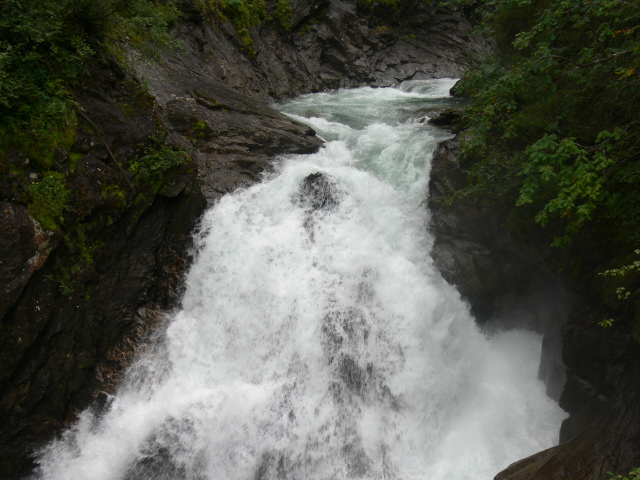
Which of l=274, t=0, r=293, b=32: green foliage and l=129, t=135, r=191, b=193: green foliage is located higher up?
l=274, t=0, r=293, b=32: green foliage

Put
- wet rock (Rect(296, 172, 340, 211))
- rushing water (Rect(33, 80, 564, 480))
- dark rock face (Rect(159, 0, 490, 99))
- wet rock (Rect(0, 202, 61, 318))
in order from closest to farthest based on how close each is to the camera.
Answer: wet rock (Rect(0, 202, 61, 318))
rushing water (Rect(33, 80, 564, 480))
wet rock (Rect(296, 172, 340, 211))
dark rock face (Rect(159, 0, 490, 99))

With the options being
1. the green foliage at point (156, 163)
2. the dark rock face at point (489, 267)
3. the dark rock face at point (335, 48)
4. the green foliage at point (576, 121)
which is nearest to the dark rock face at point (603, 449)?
the green foliage at point (576, 121)

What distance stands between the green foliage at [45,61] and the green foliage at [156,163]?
4.03ft

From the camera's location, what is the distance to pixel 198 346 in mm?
7387

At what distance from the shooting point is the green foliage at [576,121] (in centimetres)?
481

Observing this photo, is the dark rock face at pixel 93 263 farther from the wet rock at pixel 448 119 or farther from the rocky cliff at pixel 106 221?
the wet rock at pixel 448 119

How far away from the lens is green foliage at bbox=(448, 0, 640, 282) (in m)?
4.81

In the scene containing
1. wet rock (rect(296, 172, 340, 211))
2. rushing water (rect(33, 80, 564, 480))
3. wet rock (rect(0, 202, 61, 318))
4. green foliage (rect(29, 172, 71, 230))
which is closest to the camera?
wet rock (rect(0, 202, 61, 318))

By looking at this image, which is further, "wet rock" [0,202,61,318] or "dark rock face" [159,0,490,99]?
"dark rock face" [159,0,490,99]

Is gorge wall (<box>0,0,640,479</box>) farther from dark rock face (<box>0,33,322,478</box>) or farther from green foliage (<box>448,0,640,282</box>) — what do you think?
green foliage (<box>448,0,640,282</box>)

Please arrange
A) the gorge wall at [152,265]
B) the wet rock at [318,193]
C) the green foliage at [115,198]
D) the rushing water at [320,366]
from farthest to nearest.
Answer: the wet rock at [318,193] < the green foliage at [115,198] < the rushing water at [320,366] < the gorge wall at [152,265]

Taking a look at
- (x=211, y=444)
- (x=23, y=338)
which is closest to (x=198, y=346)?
(x=211, y=444)

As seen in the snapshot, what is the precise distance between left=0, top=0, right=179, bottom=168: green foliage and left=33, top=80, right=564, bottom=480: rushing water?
3.39m

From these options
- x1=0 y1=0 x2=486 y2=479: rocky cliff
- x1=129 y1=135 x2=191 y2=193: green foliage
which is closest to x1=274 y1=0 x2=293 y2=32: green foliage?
x1=0 y1=0 x2=486 y2=479: rocky cliff
